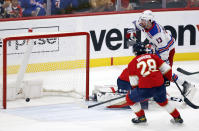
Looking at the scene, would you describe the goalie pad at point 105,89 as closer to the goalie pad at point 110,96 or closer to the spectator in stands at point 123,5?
the goalie pad at point 110,96

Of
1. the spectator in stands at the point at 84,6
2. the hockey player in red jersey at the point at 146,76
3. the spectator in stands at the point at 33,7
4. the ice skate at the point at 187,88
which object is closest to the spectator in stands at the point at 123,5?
the spectator in stands at the point at 84,6

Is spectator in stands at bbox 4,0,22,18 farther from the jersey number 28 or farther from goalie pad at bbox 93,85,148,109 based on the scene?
the jersey number 28

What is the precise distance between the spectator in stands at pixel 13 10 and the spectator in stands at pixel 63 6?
0.57m

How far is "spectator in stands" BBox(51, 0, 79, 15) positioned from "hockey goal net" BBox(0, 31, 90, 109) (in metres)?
1.62

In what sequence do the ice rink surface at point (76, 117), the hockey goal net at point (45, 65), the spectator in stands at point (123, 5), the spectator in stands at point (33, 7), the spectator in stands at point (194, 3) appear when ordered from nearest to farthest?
the ice rink surface at point (76, 117), the hockey goal net at point (45, 65), the spectator in stands at point (33, 7), the spectator in stands at point (123, 5), the spectator in stands at point (194, 3)

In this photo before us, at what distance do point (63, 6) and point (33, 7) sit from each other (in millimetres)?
504

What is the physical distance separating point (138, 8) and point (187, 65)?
3.91 ft

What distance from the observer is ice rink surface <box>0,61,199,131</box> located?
5941 millimetres

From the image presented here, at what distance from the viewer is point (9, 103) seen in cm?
705

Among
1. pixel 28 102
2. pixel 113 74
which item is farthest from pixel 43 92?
pixel 113 74

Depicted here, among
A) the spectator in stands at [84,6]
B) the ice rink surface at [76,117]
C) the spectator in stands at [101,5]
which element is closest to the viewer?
the ice rink surface at [76,117]

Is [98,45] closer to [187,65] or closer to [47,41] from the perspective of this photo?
[187,65]

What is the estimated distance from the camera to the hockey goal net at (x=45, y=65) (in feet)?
22.4

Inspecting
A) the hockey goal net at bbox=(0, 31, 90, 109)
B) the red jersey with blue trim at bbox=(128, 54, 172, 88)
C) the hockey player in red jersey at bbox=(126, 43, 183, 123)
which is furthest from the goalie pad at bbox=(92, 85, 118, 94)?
the red jersey with blue trim at bbox=(128, 54, 172, 88)
